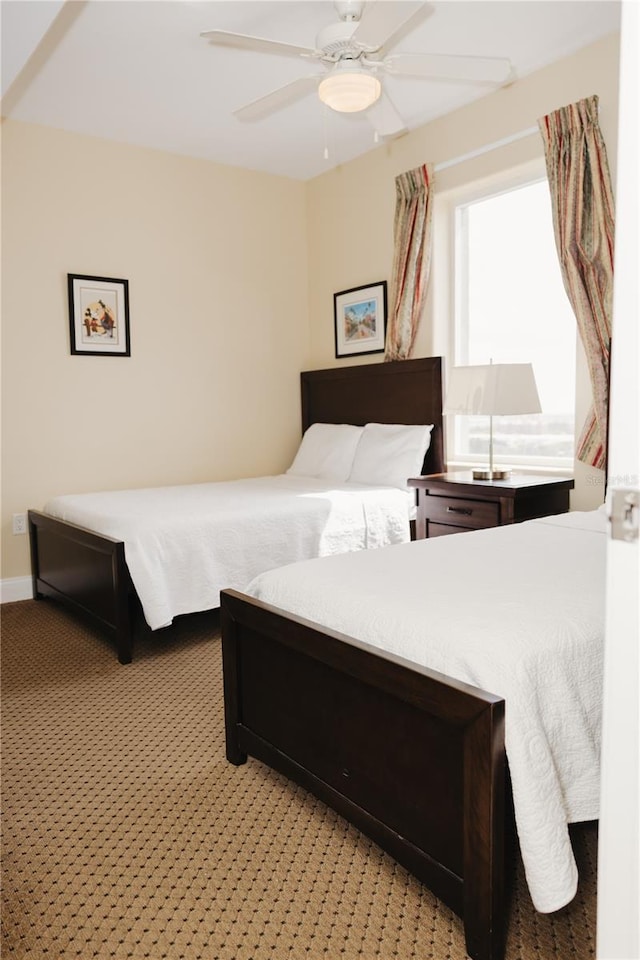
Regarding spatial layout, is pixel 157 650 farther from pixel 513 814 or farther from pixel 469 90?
pixel 469 90

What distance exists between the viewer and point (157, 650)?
126 inches

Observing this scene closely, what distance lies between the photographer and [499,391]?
331cm

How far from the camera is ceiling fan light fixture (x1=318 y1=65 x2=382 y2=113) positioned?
2.61 meters

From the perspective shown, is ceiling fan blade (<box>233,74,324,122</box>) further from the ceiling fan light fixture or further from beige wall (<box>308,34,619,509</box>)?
beige wall (<box>308,34,619,509</box>)

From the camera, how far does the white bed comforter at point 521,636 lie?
1287mm

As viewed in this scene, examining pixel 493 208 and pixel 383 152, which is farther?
pixel 383 152

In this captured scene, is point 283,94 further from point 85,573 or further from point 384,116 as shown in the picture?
point 85,573

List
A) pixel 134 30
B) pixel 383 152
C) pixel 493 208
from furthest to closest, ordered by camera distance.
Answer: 1. pixel 383 152
2. pixel 493 208
3. pixel 134 30

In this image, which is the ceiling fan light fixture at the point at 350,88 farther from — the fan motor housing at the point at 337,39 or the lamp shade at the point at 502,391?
the lamp shade at the point at 502,391

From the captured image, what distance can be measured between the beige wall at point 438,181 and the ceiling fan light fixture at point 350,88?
1206 mm

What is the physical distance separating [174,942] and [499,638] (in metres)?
0.90

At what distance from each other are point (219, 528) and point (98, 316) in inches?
72.6

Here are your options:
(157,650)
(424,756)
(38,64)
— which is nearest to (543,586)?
(424,756)

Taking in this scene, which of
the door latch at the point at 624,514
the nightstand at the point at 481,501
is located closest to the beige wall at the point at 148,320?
the nightstand at the point at 481,501
